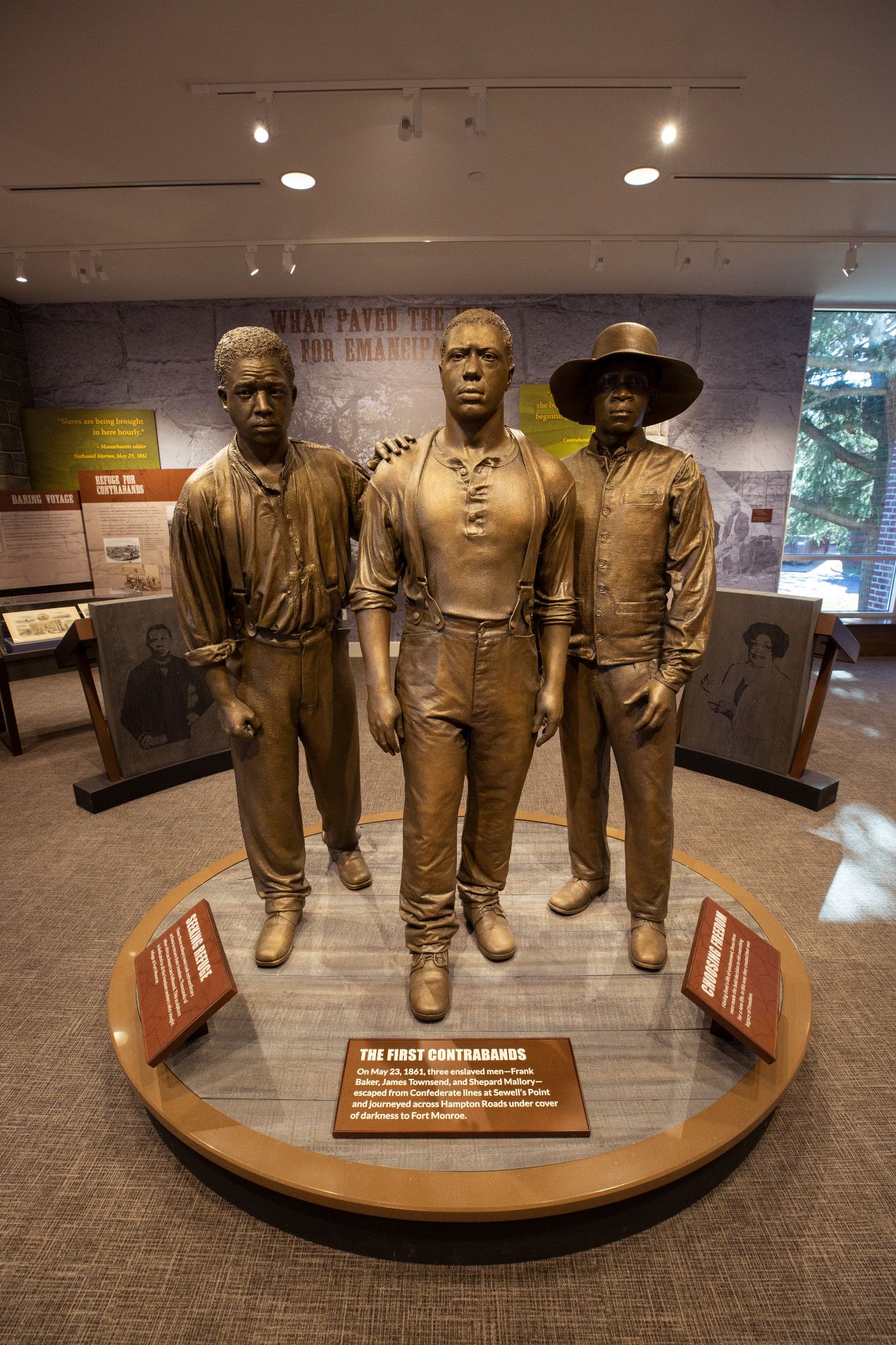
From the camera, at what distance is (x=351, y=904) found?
267 centimetres

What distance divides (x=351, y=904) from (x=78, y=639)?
251 centimetres

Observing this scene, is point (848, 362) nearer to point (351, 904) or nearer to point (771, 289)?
point (771, 289)

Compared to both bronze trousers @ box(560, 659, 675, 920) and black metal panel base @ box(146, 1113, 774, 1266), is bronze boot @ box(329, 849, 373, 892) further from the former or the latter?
black metal panel base @ box(146, 1113, 774, 1266)

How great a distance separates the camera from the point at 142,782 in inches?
169

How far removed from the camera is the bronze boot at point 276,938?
91.1 inches

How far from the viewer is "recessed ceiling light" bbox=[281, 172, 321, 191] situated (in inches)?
177

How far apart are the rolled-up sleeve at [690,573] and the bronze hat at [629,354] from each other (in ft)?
0.95

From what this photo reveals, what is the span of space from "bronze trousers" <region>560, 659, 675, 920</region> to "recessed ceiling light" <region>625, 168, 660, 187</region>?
4.01 metres

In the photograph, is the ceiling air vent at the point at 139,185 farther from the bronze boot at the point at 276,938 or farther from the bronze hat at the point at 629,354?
the bronze boot at the point at 276,938

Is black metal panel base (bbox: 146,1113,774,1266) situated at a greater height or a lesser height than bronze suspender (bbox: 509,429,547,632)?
lesser

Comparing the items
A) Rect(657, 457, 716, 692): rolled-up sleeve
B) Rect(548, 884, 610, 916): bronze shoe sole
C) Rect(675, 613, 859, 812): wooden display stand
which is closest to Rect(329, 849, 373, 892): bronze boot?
Rect(548, 884, 610, 916): bronze shoe sole

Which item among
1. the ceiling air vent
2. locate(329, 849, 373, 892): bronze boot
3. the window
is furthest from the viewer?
the window

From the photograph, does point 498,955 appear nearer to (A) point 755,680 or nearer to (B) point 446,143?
(A) point 755,680

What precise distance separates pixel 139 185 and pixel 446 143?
214 cm
